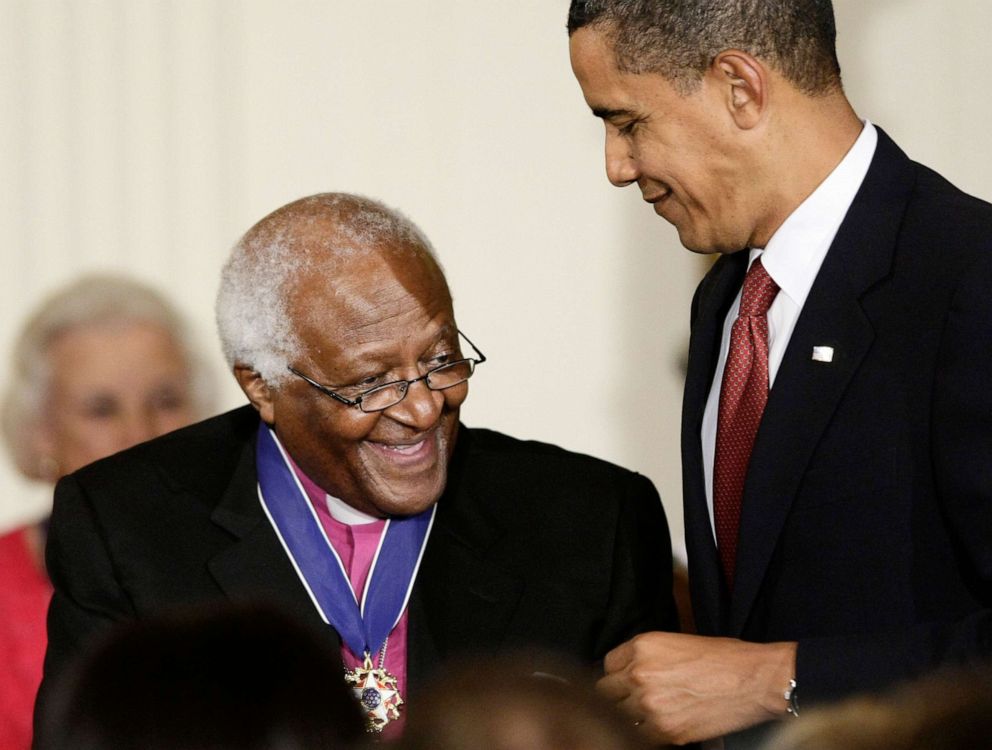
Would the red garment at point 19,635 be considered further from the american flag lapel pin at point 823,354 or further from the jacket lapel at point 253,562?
the american flag lapel pin at point 823,354

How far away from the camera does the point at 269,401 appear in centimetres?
284

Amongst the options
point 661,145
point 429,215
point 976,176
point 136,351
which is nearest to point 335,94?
point 429,215

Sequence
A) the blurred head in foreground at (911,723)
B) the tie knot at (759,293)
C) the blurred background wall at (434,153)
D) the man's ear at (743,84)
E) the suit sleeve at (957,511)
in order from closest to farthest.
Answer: the blurred head in foreground at (911,723), the suit sleeve at (957,511), the man's ear at (743,84), the tie knot at (759,293), the blurred background wall at (434,153)

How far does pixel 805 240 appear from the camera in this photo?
7.98 feet

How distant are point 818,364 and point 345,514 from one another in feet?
3.10

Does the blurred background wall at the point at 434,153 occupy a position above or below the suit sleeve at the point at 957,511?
above

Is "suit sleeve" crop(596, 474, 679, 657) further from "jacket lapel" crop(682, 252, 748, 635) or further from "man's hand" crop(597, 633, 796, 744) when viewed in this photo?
"man's hand" crop(597, 633, 796, 744)

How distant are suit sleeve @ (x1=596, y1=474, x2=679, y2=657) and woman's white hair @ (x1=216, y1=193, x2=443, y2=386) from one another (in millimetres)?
551

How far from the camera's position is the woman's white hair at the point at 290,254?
8.91 ft

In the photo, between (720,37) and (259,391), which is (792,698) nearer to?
(720,37)

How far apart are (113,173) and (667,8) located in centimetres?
305

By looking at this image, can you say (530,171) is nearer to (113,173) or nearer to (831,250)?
(113,173)

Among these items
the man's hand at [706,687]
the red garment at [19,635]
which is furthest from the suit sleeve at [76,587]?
the man's hand at [706,687]

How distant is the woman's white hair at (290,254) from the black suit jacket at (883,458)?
73cm
